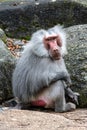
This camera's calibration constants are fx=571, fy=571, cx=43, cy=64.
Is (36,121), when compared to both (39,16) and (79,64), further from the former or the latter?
(39,16)

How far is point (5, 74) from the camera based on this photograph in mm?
9461

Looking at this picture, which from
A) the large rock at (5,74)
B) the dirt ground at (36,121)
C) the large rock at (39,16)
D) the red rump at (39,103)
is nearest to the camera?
the dirt ground at (36,121)

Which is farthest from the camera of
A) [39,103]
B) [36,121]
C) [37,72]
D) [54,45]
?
[39,103]

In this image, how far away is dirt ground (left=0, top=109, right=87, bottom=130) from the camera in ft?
23.5

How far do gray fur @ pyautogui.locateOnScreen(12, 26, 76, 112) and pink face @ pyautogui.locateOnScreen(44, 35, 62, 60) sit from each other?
65 mm

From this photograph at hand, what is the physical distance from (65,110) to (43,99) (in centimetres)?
38

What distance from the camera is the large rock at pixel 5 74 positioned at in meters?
9.38

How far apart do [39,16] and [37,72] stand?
5.30m

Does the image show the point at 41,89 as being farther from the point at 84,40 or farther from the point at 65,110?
the point at 84,40

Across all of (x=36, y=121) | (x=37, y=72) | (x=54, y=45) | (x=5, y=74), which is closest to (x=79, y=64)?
(x=54, y=45)

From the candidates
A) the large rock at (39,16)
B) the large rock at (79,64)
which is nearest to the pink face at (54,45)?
the large rock at (79,64)

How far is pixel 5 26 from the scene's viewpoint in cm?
1370

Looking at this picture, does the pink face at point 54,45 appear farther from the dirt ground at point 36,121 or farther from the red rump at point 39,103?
the dirt ground at point 36,121

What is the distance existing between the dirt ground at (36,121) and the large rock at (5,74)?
1.26 metres
